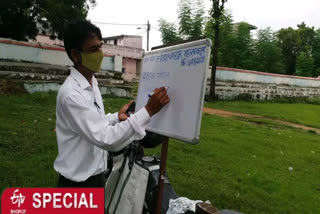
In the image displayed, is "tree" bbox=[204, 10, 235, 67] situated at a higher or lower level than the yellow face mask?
higher

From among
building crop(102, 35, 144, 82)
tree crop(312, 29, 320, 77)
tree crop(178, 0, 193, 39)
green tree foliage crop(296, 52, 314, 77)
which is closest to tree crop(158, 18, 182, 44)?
tree crop(178, 0, 193, 39)

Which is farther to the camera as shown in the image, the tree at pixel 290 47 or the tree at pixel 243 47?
the tree at pixel 290 47

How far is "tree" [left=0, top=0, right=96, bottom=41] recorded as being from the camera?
1016 centimetres

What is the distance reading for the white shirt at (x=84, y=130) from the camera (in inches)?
65.4

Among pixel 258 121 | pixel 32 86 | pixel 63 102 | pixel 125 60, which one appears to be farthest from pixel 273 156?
pixel 125 60

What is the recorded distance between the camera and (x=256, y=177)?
14.4ft

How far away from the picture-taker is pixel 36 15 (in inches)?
459

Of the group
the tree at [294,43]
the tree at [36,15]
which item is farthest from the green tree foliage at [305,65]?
the tree at [36,15]

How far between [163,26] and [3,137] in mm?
13256

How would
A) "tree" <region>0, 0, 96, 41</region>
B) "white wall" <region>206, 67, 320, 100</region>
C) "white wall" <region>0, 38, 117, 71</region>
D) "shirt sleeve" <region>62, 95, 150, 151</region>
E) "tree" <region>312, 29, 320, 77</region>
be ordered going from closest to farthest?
1. "shirt sleeve" <region>62, 95, 150, 151</region>
2. "white wall" <region>0, 38, 117, 71</region>
3. "tree" <region>0, 0, 96, 41</region>
4. "white wall" <region>206, 67, 320, 100</region>
5. "tree" <region>312, 29, 320, 77</region>

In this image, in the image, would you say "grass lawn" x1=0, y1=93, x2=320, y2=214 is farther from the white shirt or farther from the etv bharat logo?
the white shirt

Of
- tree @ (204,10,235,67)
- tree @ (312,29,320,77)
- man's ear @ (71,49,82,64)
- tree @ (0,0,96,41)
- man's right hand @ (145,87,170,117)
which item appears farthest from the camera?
tree @ (312,29,320,77)

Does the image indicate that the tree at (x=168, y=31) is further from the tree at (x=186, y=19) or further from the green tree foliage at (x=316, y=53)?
the green tree foliage at (x=316, y=53)

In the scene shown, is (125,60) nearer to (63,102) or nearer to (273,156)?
(273,156)
